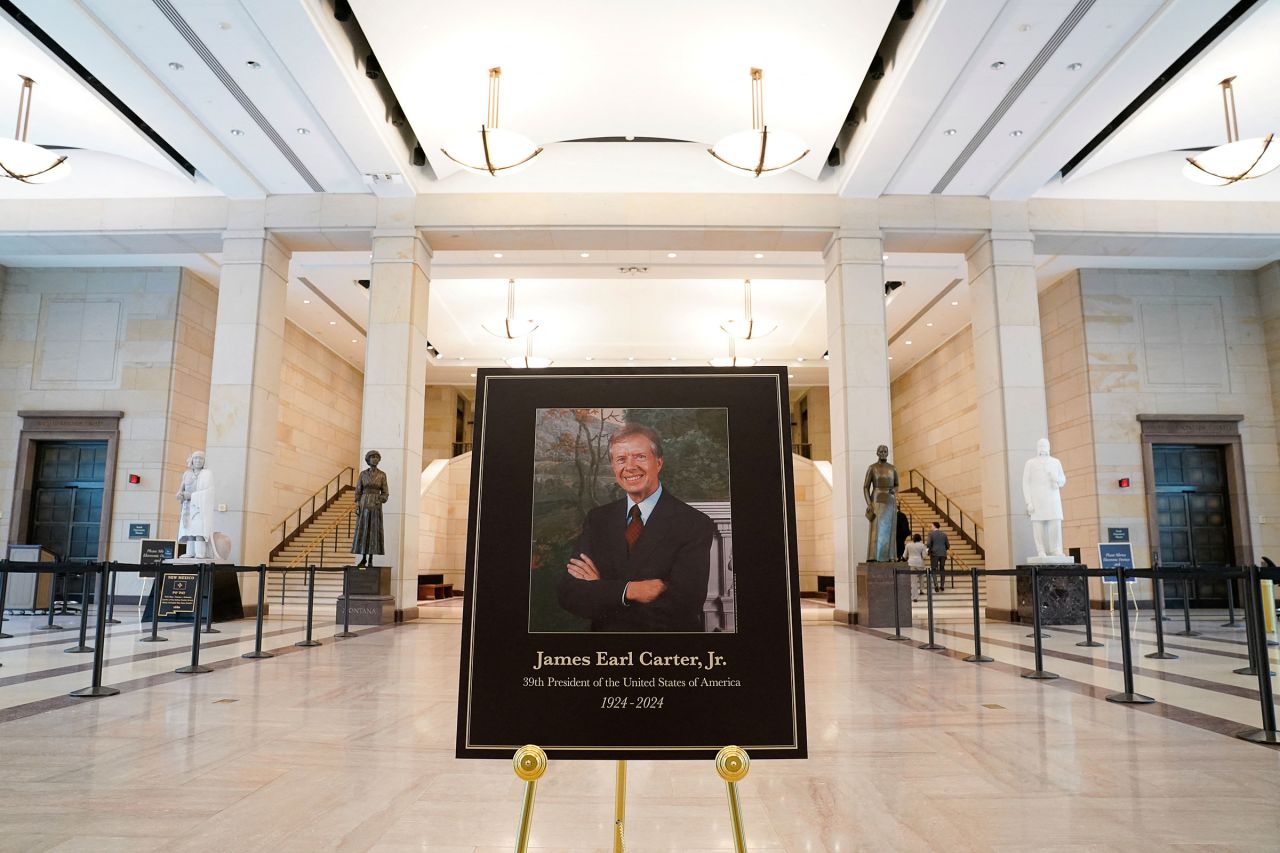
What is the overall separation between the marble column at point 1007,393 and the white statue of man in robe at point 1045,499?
43.1 inches

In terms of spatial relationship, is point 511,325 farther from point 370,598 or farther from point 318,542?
point 370,598

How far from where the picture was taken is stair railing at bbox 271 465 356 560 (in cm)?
2170

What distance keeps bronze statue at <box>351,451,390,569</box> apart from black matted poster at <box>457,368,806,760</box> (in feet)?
36.7

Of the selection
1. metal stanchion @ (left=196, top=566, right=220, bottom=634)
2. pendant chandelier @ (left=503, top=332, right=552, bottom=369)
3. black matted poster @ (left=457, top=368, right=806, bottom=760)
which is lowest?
metal stanchion @ (left=196, top=566, right=220, bottom=634)

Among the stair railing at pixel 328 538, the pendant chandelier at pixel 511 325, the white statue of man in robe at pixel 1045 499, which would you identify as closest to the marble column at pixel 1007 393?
the white statue of man in robe at pixel 1045 499

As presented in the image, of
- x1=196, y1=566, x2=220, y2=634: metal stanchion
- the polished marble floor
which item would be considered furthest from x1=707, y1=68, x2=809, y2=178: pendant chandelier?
x1=196, y1=566, x2=220, y2=634: metal stanchion

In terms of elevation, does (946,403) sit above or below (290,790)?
above

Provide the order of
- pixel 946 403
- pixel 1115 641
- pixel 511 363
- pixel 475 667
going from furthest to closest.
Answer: pixel 946 403
pixel 511 363
pixel 1115 641
pixel 475 667

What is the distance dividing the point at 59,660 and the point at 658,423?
8.07 meters

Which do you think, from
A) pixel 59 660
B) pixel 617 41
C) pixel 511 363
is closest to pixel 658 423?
pixel 59 660

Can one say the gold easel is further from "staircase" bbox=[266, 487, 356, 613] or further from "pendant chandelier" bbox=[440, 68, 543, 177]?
"staircase" bbox=[266, 487, 356, 613]

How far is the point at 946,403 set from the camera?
23.7 metres

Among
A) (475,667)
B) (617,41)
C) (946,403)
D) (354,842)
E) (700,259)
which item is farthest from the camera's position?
(946,403)

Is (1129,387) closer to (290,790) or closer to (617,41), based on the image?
(617,41)
